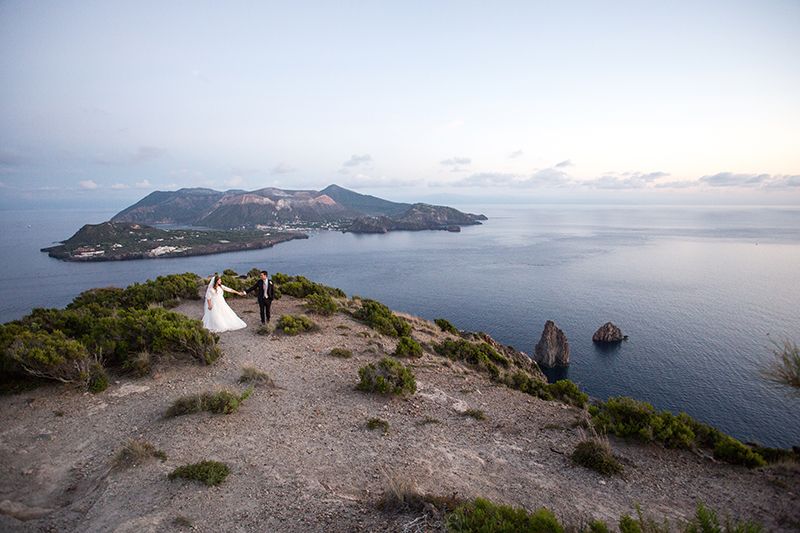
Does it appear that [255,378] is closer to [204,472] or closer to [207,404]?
[207,404]

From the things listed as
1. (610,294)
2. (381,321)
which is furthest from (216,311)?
(610,294)

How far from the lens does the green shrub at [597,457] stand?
7.88 metres

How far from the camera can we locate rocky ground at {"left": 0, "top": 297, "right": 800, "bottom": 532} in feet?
19.0

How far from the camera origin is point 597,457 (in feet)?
26.4

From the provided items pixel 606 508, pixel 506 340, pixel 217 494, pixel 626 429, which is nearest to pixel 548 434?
pixel 626 429

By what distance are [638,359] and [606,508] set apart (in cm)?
4030

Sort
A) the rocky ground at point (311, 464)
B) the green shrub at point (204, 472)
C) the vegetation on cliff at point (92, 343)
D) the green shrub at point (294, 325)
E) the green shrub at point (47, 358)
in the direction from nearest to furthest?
1. the rocky ground at point (311, 464)
2. the green shrub at point (204, 472)
3. the green shrub at point (47, 358)
4. the vegetation on cliff at point (92, 343)
5. the green shrub at point (294, 325)

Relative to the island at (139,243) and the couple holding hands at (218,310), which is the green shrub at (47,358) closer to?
the couple holding hands at (218,310)

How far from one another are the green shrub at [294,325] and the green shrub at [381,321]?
11.0 feet

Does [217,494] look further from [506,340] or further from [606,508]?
[506,340]

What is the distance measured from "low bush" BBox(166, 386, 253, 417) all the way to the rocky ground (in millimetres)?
217

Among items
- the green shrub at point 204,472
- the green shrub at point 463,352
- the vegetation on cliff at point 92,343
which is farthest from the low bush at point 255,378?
the green shrub at point 463,352

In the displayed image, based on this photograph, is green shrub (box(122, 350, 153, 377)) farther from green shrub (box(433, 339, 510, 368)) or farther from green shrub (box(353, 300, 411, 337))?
green shrub (box(433, 339, 510, 368))

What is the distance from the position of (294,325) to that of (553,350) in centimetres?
3315
